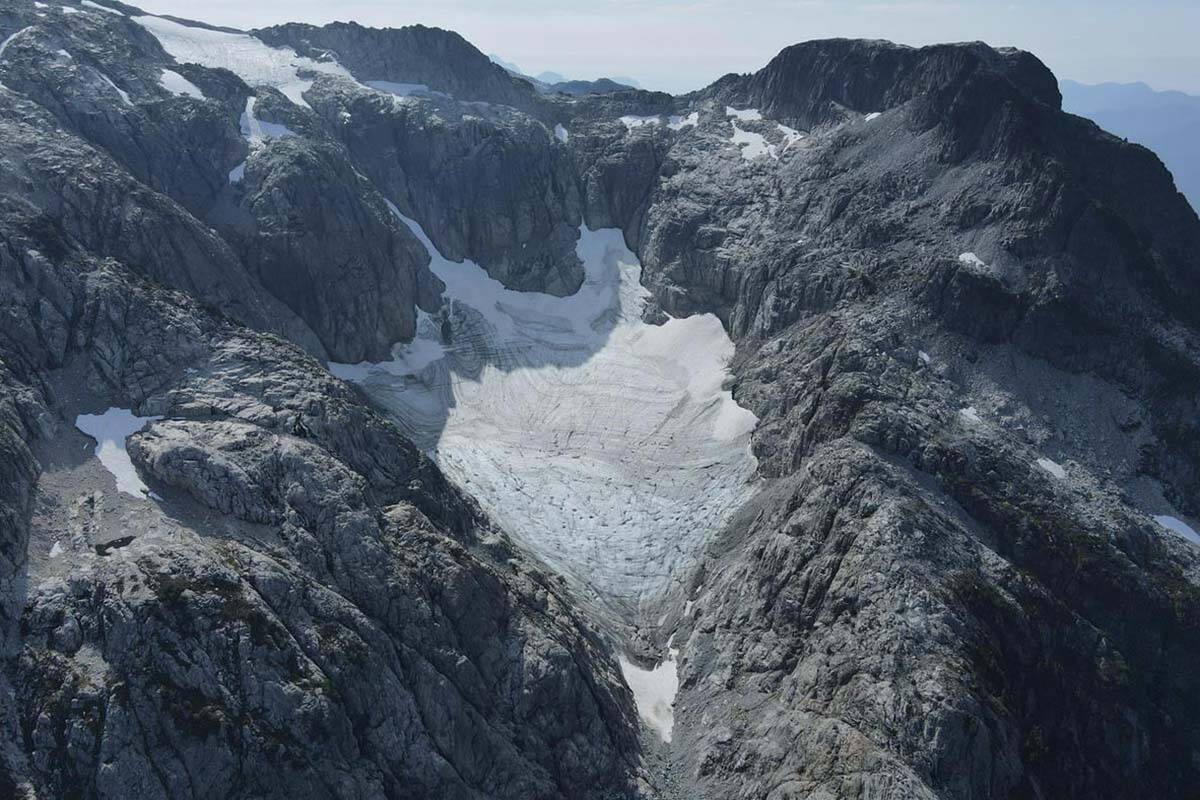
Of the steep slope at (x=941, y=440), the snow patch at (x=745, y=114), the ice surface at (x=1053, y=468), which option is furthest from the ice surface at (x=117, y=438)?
the snow patch at (x=745, y=114)

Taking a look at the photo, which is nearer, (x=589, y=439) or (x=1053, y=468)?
(x=1053, y=468)

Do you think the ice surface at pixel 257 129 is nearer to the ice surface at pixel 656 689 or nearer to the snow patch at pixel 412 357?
the snow patch at pixel 412 357

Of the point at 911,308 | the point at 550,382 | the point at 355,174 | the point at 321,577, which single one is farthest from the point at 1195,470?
the point at 355,174

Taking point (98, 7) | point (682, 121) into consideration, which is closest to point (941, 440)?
point (682, 121)

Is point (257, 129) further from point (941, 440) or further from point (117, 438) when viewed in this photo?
point (941, 440)

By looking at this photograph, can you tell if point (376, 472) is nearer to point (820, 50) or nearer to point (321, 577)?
point (321, 577)

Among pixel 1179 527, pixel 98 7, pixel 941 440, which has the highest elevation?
pixel 98 7
